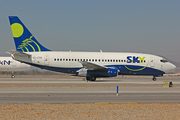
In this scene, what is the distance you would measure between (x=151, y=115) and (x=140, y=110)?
51.0 inches

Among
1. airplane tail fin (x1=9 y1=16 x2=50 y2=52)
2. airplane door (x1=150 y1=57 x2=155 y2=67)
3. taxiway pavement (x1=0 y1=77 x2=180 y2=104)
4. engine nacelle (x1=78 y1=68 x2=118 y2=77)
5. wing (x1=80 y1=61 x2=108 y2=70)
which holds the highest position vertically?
airplane tail fin (x1=9 y1=16 x2=50 y2=52)

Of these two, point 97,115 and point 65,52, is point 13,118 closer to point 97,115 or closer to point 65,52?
point 97,115

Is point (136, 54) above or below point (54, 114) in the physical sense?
above

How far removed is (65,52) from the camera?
39844 mm

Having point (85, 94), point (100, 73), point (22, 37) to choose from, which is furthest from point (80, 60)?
point (85, 94)

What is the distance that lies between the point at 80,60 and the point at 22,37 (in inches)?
407

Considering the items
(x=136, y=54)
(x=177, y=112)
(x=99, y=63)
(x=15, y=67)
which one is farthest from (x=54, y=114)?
(x=15, y=67)

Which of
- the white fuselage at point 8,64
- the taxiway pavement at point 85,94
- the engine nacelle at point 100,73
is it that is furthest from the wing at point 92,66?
the white fuselage at point 8,64

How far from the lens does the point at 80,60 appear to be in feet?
128

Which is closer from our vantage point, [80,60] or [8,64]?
[80,60]

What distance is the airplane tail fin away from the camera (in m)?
38.9

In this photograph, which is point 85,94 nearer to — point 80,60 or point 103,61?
point 80,60

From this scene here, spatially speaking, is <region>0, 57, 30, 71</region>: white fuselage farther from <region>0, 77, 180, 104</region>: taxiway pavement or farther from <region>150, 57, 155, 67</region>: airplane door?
<region>150, 57, 155, 67</region>: airplane door

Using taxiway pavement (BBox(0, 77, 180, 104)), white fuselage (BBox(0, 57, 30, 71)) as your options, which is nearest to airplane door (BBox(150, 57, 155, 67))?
taxiway pavement (BBox(0, 77, 180, 104))
